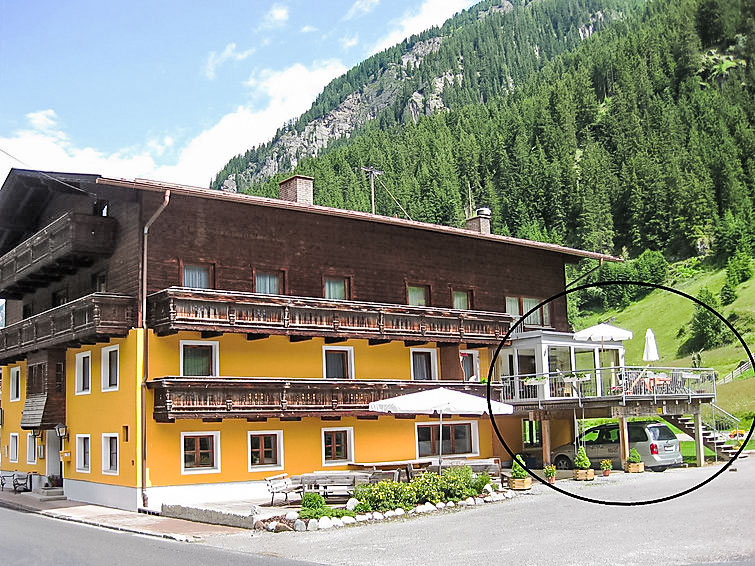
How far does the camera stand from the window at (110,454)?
27375 mm

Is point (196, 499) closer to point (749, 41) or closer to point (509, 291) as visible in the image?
point (509, 291)

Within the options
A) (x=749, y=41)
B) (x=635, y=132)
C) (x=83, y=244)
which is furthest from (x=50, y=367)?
(x=749, y=41)

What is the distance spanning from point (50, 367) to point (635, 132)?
154844 millimetres

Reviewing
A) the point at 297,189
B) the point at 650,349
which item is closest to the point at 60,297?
the point at 297,189

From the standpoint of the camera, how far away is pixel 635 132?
550 ft

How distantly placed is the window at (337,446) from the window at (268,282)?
5.31 m

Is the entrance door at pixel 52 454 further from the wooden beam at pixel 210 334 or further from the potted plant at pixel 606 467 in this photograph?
the potted plant at pixel 606 467

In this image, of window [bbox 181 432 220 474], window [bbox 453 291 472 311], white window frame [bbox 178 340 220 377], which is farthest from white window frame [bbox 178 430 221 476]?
window [bbox 453 291 472 311]

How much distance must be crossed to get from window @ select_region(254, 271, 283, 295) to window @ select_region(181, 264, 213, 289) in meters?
1.75

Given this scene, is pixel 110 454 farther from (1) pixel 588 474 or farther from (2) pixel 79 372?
(1) pixel 588 474

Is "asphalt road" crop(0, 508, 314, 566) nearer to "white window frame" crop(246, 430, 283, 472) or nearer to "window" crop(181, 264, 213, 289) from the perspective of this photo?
"white window frame" crop(246, 430, 283, 472)

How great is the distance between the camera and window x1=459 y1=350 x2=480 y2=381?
34.8 metres

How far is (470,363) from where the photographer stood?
35375 mm

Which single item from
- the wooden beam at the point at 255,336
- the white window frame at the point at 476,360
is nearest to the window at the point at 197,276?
the wooden beam at the point at 255,336
